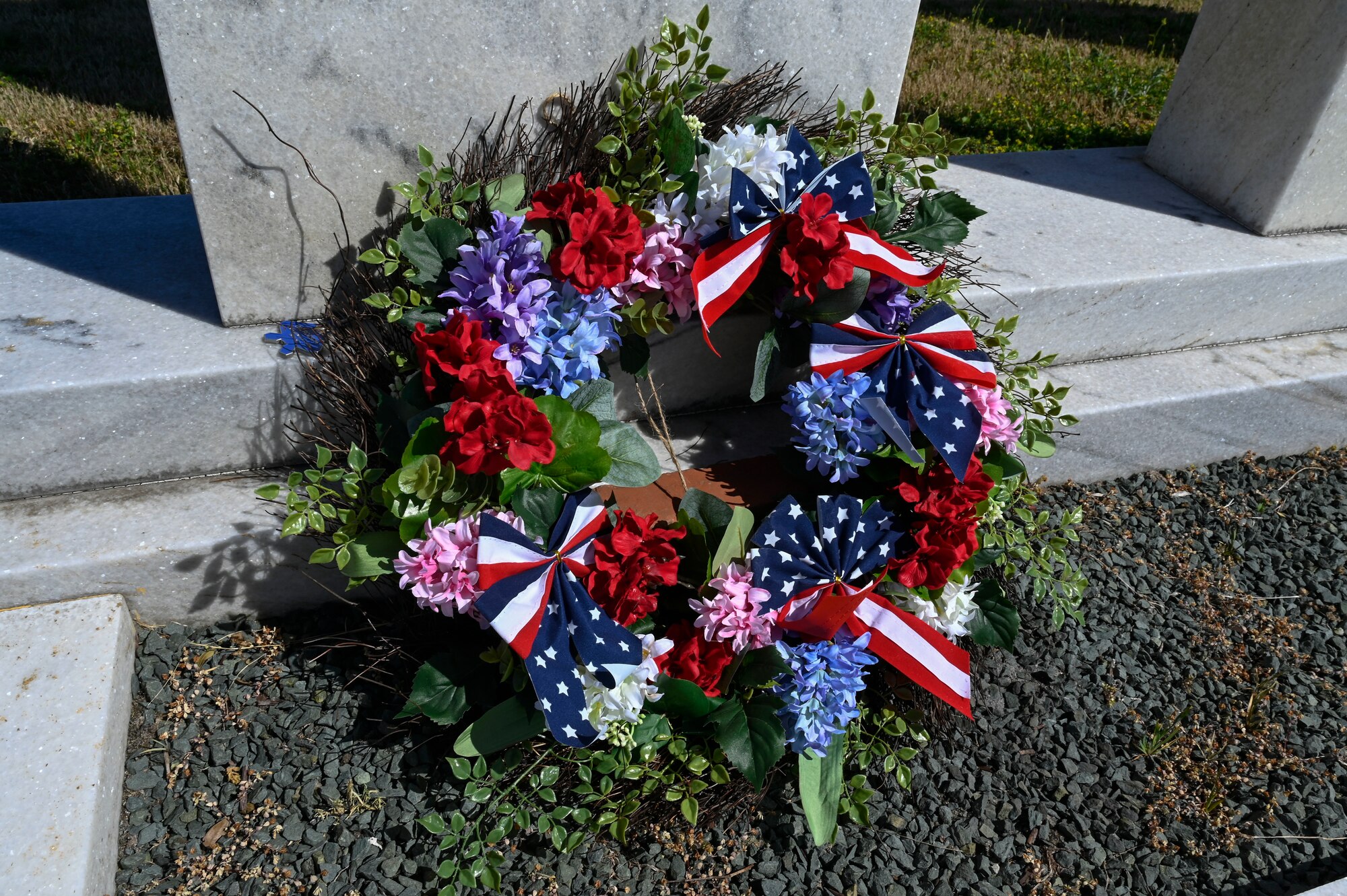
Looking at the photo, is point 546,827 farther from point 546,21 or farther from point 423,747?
point 546,21

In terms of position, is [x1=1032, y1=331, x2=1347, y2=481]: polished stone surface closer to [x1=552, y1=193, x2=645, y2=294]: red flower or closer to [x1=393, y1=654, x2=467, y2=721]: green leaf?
[x1=552, y1=193, x2=645, y2=294]: red flower

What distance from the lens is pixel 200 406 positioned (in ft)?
6.89

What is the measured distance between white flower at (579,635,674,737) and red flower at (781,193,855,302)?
0.79 meters

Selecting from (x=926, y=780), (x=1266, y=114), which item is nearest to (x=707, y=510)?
(x=926, y=780)

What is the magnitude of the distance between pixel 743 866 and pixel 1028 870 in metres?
0.57

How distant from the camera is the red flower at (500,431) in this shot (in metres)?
1.62

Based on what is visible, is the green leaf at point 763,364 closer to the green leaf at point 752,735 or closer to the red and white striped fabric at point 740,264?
the red and white striped fabric at point 740,264

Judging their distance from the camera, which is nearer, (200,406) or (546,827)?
(546,827)

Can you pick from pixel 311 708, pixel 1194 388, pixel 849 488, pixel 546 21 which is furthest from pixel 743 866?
pixel 1194 388

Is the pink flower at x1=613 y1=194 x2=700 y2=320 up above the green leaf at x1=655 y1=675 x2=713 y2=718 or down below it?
above

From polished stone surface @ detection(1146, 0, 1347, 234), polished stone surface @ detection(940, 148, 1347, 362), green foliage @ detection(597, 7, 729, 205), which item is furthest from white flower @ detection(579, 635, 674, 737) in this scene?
polished stone surface @ detection(1146, 0, 1347, 234)

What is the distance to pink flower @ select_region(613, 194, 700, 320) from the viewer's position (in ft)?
6.47

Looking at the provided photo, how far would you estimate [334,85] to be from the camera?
6.59 ft

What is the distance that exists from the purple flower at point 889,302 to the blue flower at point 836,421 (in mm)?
210
